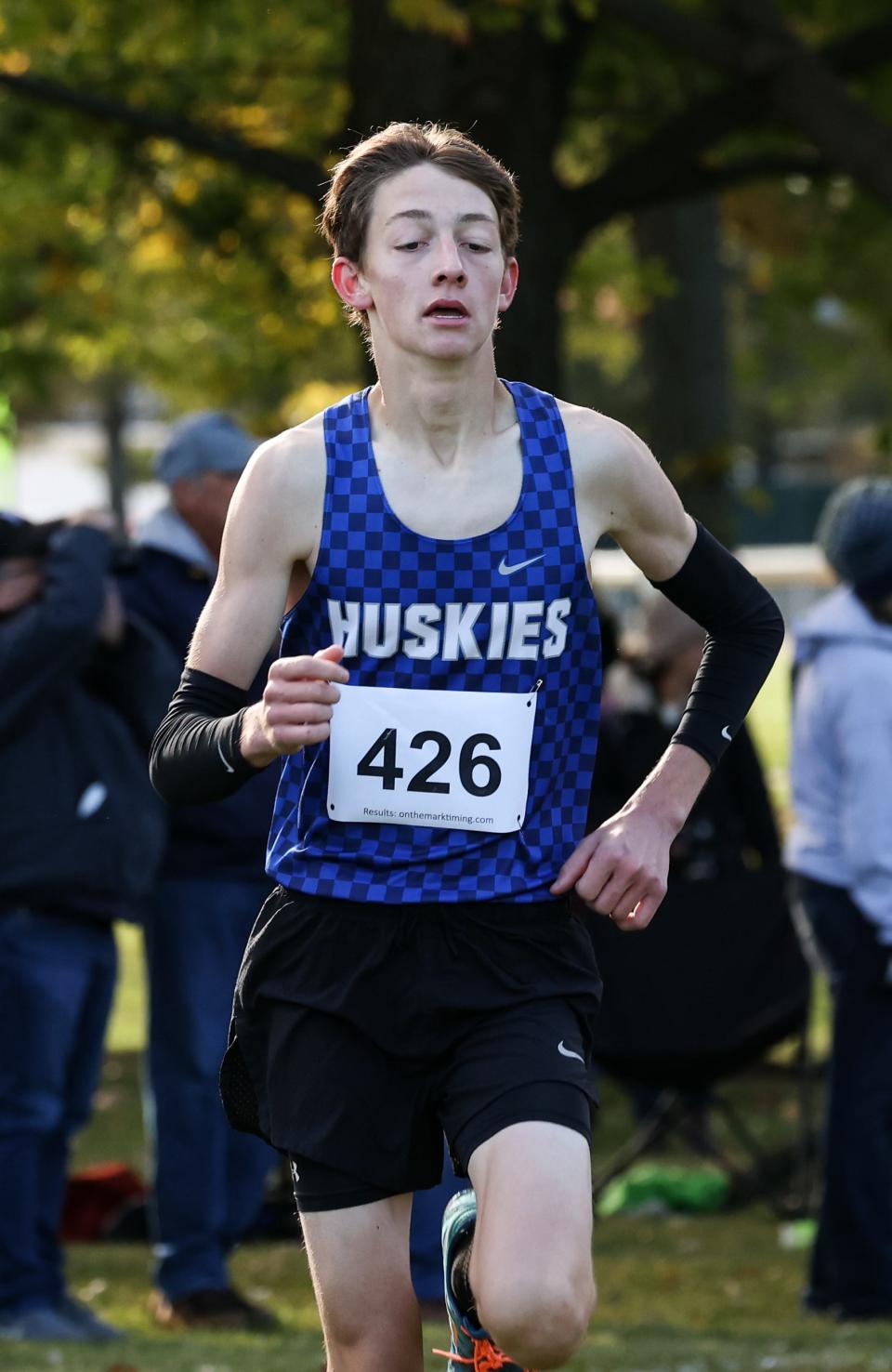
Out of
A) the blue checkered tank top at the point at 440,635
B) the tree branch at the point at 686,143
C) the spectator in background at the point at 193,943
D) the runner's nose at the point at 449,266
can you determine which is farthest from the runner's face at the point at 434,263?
the tree branch at the point at 686,143

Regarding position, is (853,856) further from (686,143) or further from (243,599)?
(686,143)

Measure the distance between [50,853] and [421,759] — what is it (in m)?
3.04

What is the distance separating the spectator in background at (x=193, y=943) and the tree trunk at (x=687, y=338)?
6454 mm

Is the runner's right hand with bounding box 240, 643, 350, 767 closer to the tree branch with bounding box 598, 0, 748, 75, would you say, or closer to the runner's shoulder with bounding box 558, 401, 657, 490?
the runner's shoulder with bounding box 558, 401, 657, 490

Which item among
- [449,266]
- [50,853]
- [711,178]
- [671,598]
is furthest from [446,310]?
[711,178]

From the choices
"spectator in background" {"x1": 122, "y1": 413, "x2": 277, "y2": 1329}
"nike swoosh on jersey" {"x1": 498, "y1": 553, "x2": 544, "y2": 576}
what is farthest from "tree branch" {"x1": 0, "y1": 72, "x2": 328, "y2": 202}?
"nike swoosh on jersey" {"x1": 498, "y1": 553, "x2": 544, "y2": 576}

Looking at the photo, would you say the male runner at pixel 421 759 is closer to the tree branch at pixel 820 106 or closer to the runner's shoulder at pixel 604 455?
the runner's shoulder at pixel 604 455

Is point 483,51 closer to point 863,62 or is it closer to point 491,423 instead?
point 863,62

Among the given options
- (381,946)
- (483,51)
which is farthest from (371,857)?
(483,51)

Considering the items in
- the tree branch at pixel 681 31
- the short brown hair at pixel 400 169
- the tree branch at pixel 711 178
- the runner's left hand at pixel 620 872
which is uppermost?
the tree branch at pixel 681 31

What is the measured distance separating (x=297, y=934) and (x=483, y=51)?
7019 mm

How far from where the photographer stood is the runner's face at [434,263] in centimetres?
386

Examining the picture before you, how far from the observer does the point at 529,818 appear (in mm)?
3930

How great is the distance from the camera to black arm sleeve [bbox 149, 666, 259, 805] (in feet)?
11.9
